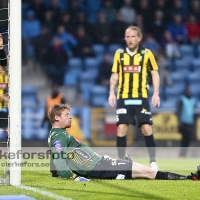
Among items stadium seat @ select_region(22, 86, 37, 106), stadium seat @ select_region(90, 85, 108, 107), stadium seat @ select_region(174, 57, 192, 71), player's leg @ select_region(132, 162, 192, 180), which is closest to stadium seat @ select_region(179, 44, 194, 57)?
stadium seat @ select_region(174, 57, 192, 71)

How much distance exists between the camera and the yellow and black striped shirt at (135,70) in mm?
8523

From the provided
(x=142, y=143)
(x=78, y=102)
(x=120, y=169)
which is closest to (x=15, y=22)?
(x=120, y=169)

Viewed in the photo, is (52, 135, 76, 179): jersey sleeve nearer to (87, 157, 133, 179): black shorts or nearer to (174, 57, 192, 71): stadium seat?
(87, 157, 133, 179): black shorts

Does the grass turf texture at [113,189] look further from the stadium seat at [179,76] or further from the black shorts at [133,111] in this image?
the stadium seat at [179,76]

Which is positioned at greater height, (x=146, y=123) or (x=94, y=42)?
(x=94, y=42)

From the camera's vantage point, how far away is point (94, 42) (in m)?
16.9

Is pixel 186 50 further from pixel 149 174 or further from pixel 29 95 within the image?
pixel 149 174

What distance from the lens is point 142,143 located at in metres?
12.9

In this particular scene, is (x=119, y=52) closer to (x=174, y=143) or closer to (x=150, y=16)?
(x=174, y=143)

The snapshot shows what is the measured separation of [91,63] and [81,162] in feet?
33.4

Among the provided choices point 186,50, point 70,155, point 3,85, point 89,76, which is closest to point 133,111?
point 70,155

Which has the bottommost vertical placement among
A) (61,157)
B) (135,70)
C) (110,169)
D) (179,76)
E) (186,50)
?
(110,169)

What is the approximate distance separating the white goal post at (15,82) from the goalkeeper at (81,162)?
1.52ft

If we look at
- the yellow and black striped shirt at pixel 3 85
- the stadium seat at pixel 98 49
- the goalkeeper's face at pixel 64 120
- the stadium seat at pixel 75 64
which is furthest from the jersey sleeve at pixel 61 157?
the stadium seat at pixel 98 49
